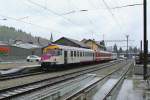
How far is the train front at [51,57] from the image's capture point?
31484 mm

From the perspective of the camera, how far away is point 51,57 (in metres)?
31.8

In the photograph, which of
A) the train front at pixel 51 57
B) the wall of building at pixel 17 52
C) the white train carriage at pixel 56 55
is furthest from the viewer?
the wall of building at pixel 17 52

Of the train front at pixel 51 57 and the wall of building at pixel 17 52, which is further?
the wall of building at pixel 17 52

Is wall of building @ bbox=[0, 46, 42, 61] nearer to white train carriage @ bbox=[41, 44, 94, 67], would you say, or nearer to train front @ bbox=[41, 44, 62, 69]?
white train carriage @ bbox=[41, 44, 94, 67]

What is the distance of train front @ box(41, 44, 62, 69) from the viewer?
31484mm

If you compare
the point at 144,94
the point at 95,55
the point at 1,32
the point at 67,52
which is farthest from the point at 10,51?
the point at 1,32

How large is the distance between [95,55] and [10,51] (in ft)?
68.8

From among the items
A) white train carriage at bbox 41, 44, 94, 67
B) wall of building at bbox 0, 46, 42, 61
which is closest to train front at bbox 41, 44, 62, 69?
white train carriage at bbox 41, 44, 94, 67

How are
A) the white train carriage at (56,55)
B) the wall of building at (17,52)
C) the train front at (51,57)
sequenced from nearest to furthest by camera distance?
1. the train front at (51,57)
2. the white train carriage at (56,55)
3. the wall of building at (17,52)

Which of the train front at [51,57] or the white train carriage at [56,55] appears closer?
the train front at [51,57]

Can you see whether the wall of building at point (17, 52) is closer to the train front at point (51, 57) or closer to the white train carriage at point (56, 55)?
the white train carriage at point (56, 55)

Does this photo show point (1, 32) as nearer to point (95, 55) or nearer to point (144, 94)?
point (95, 55)

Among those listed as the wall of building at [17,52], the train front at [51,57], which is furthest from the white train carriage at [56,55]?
the wall of building at [17,52]

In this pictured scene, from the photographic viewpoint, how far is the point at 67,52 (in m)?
34.2
